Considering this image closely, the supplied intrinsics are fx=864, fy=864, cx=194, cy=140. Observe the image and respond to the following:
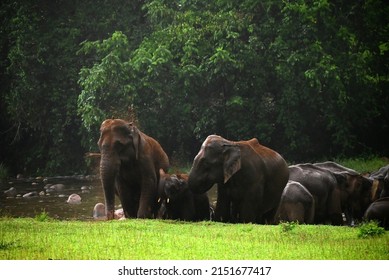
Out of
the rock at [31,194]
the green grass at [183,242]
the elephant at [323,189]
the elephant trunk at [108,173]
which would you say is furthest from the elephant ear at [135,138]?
the rock at [31,194]

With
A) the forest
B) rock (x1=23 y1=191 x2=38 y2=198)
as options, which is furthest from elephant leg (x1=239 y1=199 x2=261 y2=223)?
rock (x1=23 y1=191 x2=38 y2=198)

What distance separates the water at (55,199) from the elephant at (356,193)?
8.82 ft

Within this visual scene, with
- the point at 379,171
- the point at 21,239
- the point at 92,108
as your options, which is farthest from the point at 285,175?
the point at 92,108

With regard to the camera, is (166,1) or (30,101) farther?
(166,1)

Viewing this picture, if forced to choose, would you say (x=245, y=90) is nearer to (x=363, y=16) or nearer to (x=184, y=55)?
(x=184, y=55)

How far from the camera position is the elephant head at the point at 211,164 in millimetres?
10950

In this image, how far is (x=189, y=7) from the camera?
19.9 m

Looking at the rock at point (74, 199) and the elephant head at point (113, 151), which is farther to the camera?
the rock at point (74, 199)

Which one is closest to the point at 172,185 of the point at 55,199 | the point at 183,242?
the point at 183,242

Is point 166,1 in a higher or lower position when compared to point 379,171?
higher

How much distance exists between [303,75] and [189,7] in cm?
411

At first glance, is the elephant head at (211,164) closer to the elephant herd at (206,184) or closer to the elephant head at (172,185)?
the elephant herd at (206,184)

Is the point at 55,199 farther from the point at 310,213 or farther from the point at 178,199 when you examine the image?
the point at 310,213

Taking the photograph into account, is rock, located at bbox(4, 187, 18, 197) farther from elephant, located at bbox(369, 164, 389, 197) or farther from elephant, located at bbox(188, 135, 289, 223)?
elephant, located at bbox(369, 164, 389, 197)
